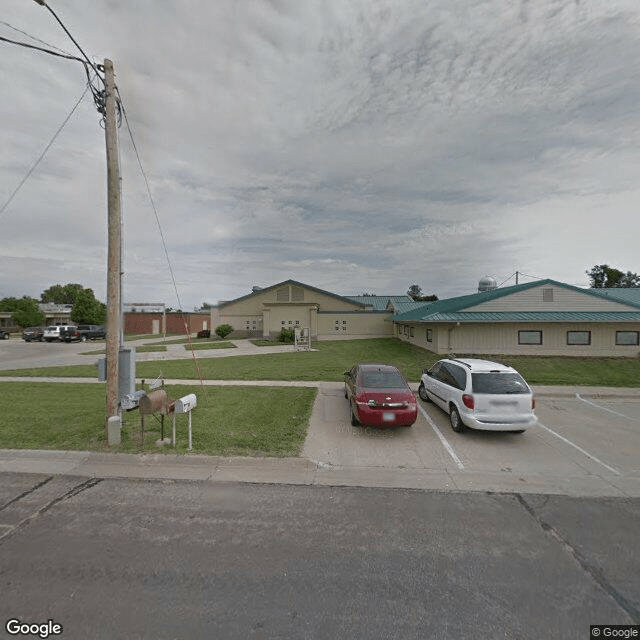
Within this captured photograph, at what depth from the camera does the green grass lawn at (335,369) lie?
1366 cm

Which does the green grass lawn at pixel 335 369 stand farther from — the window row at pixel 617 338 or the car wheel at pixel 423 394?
the car wheel at pixel 423 394

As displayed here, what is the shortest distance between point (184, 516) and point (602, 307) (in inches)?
966

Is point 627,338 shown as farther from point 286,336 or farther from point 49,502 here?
point 49,502

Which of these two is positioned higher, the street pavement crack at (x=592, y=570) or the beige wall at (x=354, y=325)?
the beige wall at (x=354, y=325)

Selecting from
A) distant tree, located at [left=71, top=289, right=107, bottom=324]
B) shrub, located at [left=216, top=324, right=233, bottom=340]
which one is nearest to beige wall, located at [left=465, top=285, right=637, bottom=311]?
shrub, located at [left=216, top=324, right=233, bottom=340]

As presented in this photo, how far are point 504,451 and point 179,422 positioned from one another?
7.18m

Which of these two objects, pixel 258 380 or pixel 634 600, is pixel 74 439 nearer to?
pixel 258 380

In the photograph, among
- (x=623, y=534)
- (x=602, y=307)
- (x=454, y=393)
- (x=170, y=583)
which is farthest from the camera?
(x=602, y=307)

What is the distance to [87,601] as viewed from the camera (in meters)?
2.91

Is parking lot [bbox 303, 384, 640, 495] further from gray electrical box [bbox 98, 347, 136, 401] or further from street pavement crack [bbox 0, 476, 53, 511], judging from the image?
street pavement crack [bbox 0, 476, 53, 511]

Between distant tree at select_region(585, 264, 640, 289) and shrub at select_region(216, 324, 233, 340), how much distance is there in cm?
6261

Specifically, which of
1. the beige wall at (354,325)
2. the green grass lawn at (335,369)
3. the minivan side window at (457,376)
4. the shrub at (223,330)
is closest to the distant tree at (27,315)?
the shrub at (223,330)

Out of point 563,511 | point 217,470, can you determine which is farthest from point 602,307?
point 217,470

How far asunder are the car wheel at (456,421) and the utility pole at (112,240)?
24.3ft
